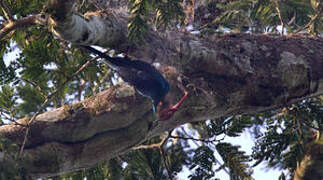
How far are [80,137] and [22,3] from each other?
120cm

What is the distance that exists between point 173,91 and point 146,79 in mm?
255

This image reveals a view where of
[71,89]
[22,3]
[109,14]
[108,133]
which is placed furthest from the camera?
[71,89]

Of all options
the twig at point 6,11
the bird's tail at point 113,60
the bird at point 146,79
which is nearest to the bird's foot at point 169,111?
the bird at point 146,79

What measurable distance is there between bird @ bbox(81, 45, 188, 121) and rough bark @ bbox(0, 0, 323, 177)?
0.22 feet

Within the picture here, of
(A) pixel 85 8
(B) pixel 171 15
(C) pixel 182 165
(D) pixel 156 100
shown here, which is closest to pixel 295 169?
(C) pixel 182 165

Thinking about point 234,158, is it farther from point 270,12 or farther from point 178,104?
point 270,12

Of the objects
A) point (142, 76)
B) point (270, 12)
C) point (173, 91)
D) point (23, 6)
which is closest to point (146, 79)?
point (142, 76)

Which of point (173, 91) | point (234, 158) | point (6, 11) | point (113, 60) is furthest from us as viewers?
point (234, 158)

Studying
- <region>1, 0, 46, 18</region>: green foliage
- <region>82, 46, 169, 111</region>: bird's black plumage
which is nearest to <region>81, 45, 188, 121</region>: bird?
<region>82, 46, 169, 111</region>: bird's black plumage

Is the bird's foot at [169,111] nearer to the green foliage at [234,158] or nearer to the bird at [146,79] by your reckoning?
the bird at [146,79]

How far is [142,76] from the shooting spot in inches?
122

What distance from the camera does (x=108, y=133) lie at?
9.39 ft

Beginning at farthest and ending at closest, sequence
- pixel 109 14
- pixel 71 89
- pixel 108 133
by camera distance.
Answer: pixel 71 89, pixel 108 133, pixel 109 14

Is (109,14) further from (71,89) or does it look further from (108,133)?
(71,89)
